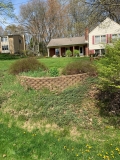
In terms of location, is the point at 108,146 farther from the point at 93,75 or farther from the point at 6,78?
the point at 6,78

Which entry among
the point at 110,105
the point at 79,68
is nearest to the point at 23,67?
the point at 79,68

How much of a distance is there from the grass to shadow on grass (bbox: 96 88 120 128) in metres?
0.12

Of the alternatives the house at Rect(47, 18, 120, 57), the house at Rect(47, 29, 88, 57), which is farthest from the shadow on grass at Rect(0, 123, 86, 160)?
the house at Rect(47, 29, 88, 57)

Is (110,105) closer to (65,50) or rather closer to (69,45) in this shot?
(69,45)

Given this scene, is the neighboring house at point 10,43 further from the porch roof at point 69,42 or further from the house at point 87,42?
the porch roof at point 69,42

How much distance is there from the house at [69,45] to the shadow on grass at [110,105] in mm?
25108

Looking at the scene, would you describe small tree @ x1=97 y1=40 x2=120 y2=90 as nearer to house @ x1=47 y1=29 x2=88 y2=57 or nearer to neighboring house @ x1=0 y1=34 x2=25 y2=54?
house @ x1=47 y1=29 x2=88 y2=57

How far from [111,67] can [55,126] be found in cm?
209

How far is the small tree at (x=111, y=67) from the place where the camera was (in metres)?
4.28

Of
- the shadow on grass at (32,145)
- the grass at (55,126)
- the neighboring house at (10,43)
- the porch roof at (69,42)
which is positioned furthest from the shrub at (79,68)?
the neighboring house at (10,43)

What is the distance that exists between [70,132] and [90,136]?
485mm

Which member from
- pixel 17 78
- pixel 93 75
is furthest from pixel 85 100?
pixel 17 78

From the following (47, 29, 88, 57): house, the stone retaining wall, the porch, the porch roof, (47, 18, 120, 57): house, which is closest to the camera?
the stone retaining wall

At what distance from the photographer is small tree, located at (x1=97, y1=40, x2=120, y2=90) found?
14.0 ft
